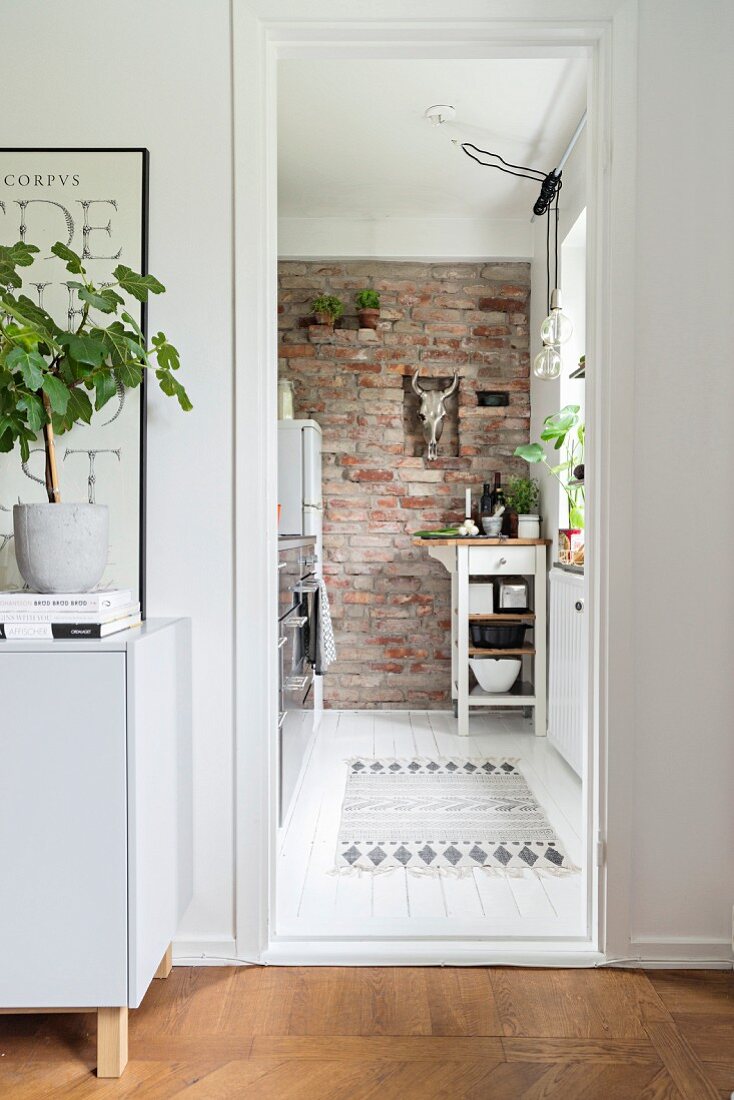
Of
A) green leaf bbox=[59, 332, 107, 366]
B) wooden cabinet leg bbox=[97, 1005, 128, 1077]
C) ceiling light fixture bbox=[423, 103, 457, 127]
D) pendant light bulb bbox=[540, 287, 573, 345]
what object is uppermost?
ceiling light fixture bbox=[423, 103, 457, 127]

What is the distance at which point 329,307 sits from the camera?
4.46 meters

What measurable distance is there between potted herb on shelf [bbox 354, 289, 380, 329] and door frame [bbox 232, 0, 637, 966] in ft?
8.22

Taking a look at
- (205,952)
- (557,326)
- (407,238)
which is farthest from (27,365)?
(407,238)

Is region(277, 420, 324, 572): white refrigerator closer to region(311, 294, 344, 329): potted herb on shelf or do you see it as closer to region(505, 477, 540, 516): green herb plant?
region(311, 294, 344, 329): potted herb on shelf

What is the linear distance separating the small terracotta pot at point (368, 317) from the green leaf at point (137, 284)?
2897 mm

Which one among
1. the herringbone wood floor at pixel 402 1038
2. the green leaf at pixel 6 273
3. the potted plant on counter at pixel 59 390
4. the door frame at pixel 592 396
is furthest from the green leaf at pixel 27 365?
the herringbone wood floor at pixel 402 1038

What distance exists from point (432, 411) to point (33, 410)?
3132mm

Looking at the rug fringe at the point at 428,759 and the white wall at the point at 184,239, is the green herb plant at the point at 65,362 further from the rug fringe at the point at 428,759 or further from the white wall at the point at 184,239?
the rug fringe at the point at 428,759

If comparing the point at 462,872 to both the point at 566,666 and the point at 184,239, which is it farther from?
the point at 184,239

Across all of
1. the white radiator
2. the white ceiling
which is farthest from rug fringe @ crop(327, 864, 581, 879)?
the white ceiling

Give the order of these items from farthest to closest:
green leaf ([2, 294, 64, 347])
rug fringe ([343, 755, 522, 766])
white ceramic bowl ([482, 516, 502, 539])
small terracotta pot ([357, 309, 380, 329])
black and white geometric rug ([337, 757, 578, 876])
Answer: small terracotta pot ([357, 309, 380, 329]) < white ceramic bowl ([482, 516, 502, 539]) < rug fringe ([343, 755, 522, 766]) < black and white geometric rug ([337, 757, 578, 876]) < green leaf ([2, 294, 64, 347])

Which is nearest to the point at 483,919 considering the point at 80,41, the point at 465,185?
the point at 80,41

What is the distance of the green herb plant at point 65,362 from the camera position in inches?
64.3

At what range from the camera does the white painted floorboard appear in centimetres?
203
